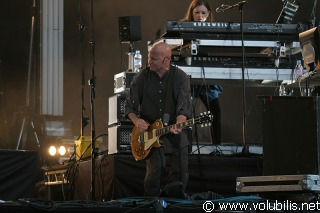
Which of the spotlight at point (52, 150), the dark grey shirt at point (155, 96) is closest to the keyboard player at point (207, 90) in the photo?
the dark grey shirt at point (155, 96)

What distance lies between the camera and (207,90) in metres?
9.54

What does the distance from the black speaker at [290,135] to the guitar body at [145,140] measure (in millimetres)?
1115

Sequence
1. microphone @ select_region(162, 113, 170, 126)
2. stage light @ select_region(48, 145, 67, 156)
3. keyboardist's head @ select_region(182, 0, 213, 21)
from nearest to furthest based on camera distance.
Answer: microphone @ select_region(162, 113, 170, 126) < keyboardist's head @ select_region(182, 0, 213, 21) < stage light @ select_region(48, 145, 67, 156)

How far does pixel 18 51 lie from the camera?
1309cm

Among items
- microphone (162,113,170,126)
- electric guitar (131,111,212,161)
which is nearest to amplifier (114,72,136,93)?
electric guitar (131,111,212,161)

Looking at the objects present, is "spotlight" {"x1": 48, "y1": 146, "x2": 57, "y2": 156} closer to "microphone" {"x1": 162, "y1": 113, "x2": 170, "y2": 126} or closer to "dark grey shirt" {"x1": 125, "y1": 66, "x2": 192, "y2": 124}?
"dark grey shirt" {"x1": 125, "y1": 66, "x2": 192, "y2": 124}

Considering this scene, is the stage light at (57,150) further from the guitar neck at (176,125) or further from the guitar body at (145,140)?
the guitar neck at (176,125)

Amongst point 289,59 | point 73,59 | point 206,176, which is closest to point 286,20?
point 289,59

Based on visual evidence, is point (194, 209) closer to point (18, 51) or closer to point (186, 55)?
point (186, 55)

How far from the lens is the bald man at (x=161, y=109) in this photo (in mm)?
7414

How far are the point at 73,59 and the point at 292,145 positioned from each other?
24.0 feet

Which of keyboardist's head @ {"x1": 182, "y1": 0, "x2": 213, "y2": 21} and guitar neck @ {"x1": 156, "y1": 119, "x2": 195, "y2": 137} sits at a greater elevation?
keyboardist's head @ {"x1": 182, "y1": 0, "x2": 213, "y2": 21}

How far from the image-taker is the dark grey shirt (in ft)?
24.7

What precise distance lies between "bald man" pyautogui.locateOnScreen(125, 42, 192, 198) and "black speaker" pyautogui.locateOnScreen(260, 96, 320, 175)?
0.89 meters
